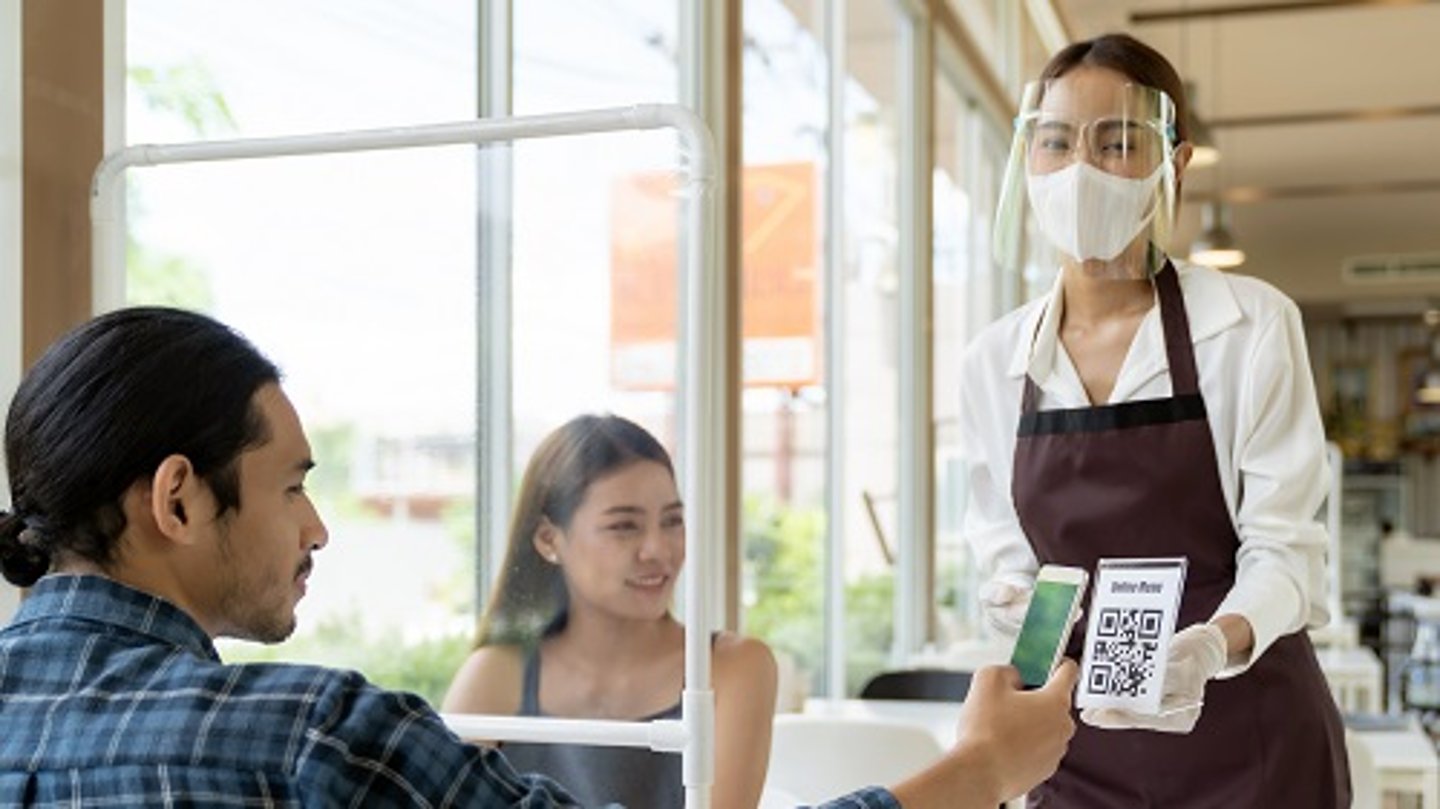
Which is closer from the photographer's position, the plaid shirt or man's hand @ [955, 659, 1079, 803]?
the plaid shirt

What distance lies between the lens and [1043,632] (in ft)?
4.70

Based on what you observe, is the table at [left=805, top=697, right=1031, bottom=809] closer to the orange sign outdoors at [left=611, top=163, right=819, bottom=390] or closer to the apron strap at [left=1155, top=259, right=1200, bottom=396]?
the orange sign outdoors at [left=611, top=163, right=819, bottom=390]

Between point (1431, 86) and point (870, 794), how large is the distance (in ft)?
32.0

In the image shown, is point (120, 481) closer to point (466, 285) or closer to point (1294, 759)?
point (1294, 759)

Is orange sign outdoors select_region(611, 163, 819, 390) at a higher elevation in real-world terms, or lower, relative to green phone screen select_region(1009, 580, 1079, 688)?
higher

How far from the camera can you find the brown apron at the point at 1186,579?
1.63 metres

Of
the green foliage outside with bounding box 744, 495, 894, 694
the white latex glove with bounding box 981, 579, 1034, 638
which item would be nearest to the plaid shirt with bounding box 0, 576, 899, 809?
the white latex glove with bounding box 981, 579, 1034, 638

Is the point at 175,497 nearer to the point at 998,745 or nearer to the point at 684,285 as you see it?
the point at 998,745

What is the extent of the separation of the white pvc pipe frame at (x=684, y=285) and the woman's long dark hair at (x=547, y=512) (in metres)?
0.20

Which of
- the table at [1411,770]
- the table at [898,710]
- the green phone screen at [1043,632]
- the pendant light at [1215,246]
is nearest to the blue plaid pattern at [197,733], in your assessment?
the green phone screen at [1043,632]

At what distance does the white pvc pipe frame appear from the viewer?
1757mm

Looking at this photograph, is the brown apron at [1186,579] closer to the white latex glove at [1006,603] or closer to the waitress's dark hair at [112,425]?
the white latex glove at [1006,603]

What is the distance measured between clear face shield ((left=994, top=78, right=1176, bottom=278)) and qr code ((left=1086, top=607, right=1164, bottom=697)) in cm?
41

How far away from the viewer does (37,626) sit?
3.67 ft
